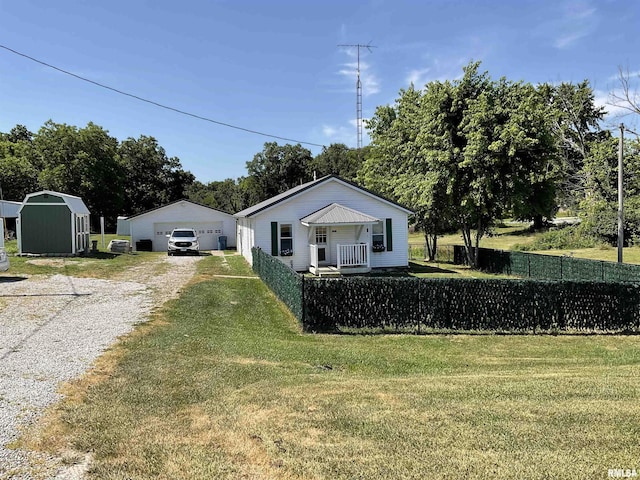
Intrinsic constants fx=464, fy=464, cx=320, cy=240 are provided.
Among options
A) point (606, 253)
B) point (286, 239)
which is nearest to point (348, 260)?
point (286, 239)

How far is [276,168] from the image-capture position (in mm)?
63562

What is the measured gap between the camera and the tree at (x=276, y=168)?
63.2m

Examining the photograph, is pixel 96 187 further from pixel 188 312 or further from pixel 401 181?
pixel 188 312

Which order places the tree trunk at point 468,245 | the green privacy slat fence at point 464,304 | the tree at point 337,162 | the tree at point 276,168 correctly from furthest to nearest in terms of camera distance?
the tree at point 276,168, the tree at point 337,162, the tree trunk at point 468,245, the green privacy slat fence at point 464,304

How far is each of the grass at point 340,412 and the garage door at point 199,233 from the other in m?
23.4

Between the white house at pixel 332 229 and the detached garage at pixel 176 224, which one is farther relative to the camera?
the detached garage at pixel 176 224

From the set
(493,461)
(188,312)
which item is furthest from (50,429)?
(188,312)

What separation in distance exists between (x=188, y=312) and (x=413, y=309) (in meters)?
5.21

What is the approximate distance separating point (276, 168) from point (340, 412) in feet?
197

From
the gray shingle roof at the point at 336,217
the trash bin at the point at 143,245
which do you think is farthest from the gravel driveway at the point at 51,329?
the trash bin at the point at 143,245

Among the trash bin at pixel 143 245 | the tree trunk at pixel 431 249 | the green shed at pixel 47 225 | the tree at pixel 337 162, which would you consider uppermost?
the tree at pixel 337 162

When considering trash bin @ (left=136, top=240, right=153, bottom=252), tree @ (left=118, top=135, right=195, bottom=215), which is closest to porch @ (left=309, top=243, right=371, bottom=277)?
trash bin @ (left=136, top=240, right=153, bottom=252)

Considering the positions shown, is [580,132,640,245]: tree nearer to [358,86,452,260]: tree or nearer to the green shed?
[358,86,452,260]: tree

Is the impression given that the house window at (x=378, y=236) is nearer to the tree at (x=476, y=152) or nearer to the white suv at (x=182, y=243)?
the tree at (x=476, y=152)
